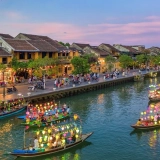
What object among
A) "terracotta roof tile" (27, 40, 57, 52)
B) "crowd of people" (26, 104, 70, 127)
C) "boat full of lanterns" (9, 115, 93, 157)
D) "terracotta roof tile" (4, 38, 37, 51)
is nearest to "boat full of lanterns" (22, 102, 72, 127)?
"crowd of people" (26, 104, 70, 127)

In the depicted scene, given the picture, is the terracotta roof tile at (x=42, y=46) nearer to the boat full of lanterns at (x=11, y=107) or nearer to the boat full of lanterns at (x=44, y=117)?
the boat full of lanterns at (x=11, y=107)

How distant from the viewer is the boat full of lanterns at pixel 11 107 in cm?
4375

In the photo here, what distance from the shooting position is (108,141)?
33500 mm

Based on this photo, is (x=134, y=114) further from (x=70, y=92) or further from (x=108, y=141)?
(x=70, y=92)

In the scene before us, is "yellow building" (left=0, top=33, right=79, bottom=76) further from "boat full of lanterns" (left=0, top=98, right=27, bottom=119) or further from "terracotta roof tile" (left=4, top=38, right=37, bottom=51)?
"boat full of lanterns" (left=0, top=98, right=27, bottom=119)

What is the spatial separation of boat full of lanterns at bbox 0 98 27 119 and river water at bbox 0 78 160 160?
1.16 metres

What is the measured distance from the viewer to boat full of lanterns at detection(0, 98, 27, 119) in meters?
43.7

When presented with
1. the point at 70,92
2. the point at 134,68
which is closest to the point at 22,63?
the point at 70,92

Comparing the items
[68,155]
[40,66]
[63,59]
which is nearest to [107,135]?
[68,155]

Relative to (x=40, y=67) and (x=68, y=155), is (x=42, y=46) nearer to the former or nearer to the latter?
(x=40, y=67)

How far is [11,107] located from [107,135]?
17554 mm

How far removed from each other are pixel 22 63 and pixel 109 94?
21693 mm

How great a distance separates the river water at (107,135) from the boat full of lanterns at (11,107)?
1.16 meters

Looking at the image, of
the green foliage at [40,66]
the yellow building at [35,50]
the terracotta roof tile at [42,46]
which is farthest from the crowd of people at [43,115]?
the terracotta roof tile at [42,46]
